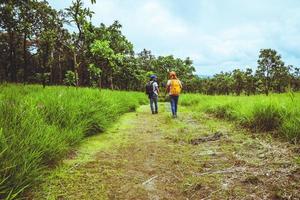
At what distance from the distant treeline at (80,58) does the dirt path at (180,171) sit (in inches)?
140

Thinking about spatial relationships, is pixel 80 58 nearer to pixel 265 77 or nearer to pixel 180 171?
pixel 180 171

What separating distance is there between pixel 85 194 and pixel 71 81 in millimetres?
9753

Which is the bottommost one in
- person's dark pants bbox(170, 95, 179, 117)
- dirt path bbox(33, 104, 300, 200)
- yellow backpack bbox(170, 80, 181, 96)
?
dirt path bbox(33, 104, 300, 200)

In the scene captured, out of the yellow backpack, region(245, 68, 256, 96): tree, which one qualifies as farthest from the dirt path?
region(245, 68, 256, 96): tree

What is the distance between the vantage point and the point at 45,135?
3.81 metres

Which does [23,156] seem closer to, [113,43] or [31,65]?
[113,43]

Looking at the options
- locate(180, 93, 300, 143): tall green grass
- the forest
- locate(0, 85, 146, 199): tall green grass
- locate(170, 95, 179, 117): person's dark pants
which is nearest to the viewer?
locate(0, 85, 146, 199): tall green grass

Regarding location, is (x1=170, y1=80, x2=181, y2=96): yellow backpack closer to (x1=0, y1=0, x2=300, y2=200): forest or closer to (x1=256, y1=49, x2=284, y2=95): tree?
(x1=0, y1=0, x2=300, y2=200): forest

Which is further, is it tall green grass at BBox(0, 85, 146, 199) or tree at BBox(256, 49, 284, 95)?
tree at BBox(256, 49, 284, 95)

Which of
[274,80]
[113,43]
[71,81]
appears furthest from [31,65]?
[274,80]

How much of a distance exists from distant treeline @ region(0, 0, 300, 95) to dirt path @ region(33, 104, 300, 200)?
3554 mm

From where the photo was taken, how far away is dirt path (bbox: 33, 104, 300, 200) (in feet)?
10.4

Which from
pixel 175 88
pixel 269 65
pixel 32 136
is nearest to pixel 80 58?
pixel 175 88

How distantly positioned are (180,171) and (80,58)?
41.2 feet
